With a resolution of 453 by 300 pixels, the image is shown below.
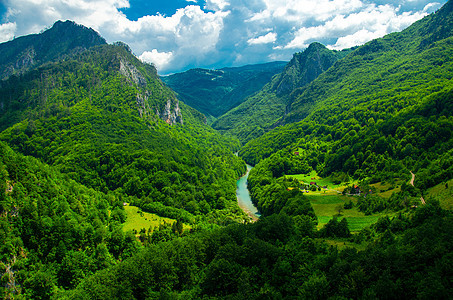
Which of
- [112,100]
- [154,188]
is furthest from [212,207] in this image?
[112,100]

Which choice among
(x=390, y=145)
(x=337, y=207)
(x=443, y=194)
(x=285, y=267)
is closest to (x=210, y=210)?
(x=337, y=207)

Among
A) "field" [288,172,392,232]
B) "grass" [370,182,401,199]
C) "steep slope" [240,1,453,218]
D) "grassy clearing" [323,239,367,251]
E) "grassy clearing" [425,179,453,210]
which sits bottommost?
"field" [288,172,392,232]

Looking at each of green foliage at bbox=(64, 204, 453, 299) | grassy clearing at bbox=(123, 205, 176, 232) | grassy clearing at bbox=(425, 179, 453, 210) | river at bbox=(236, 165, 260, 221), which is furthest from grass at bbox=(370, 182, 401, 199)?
grassy clearing at bbox=(123, 205, 176, 232)

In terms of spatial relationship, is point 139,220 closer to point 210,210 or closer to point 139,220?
point 139,220

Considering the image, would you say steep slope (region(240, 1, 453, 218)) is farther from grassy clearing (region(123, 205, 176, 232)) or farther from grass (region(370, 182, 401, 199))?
grassy clearing (region(123, 205, 176, 232))

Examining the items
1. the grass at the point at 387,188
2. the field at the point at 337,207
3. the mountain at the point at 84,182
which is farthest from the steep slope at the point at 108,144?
the grass at the point at 387,188

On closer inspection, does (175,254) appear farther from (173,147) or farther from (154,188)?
(173,147)
